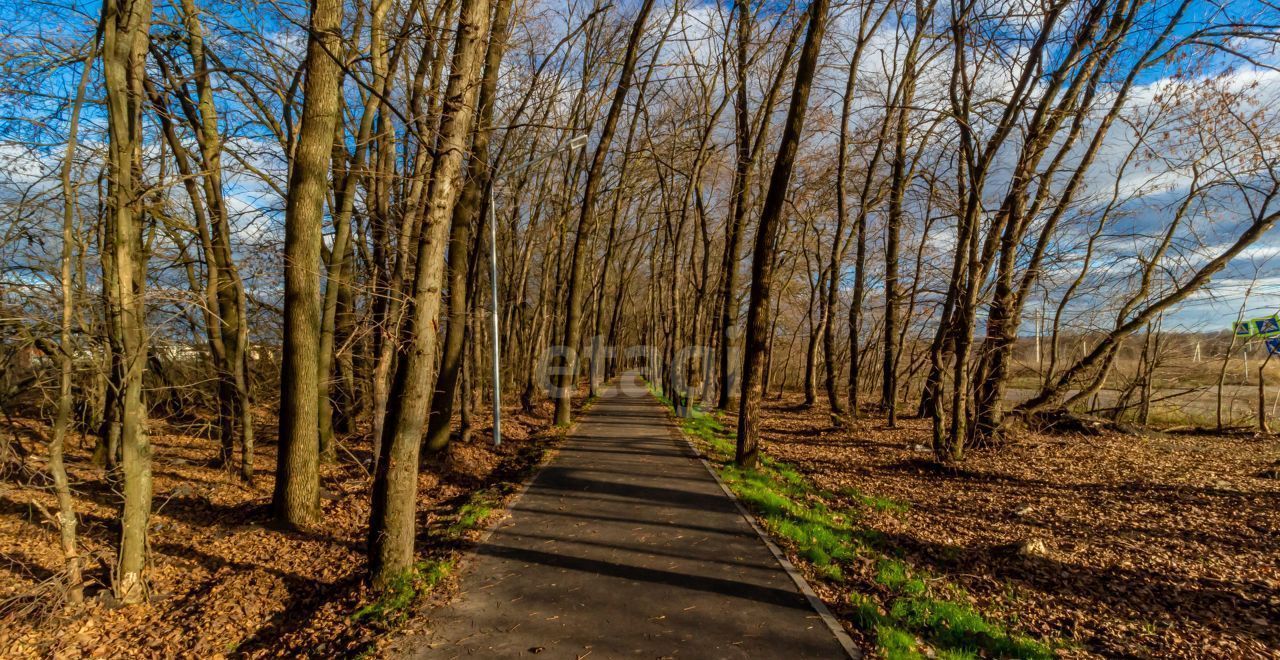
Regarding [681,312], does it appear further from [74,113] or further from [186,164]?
[74,113]

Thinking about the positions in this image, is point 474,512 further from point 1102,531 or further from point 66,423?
point 1102,531

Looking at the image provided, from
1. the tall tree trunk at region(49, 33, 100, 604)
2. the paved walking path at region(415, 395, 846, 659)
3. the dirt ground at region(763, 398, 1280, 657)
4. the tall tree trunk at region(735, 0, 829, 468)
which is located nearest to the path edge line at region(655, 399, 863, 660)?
the paved walking path at region(415, 395, 846, 659)

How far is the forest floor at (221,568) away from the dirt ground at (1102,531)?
15.0 feet

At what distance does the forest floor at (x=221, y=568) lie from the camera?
170 inches

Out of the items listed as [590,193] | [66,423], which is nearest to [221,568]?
[66,423]

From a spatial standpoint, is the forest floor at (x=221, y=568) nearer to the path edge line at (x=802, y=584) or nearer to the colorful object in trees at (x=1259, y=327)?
the path edge line at (x=802, y=584)

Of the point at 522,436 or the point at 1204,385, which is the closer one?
the point at 1204,385

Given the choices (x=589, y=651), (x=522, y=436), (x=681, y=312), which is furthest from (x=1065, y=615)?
(x=681, y=312)

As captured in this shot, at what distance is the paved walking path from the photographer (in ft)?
13.2

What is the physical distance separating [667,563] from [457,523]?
114 inches

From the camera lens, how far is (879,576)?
5.22 metres

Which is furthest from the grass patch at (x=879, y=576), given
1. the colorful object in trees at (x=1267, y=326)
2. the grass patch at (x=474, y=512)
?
the colorful object in trees at (x=1267, y=326)

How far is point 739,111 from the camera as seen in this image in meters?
16.2

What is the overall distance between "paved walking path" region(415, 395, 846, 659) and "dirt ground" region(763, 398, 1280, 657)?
1.26 metres
